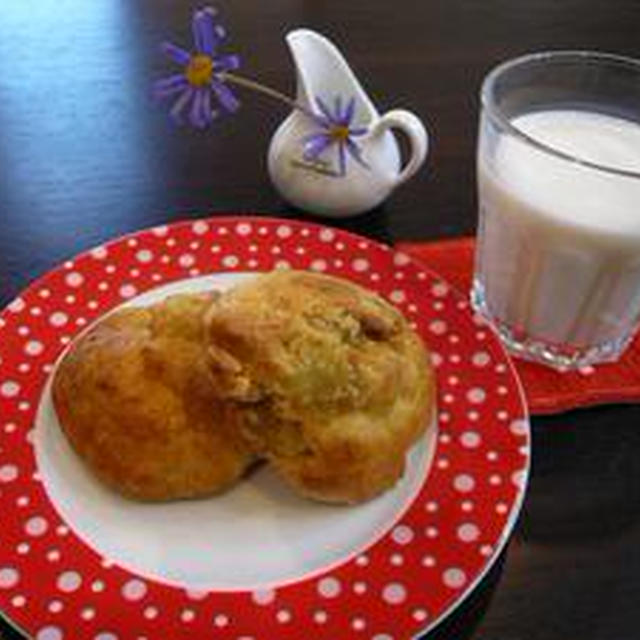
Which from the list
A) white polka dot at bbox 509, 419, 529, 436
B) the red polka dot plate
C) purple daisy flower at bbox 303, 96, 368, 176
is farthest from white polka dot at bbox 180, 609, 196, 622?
purple daisy flower at bbox 303, 96, 368, 176

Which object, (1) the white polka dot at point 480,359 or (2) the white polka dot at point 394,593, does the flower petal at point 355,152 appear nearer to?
(1) the white polka dot at point 480,359

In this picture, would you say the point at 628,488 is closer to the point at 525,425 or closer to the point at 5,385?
the point at 525,425

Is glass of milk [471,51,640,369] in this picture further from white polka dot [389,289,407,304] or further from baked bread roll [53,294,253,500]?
baked bread roll [53,294,253,500]

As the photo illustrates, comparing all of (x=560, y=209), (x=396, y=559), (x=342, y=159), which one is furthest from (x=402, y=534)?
(x=342, y=159)

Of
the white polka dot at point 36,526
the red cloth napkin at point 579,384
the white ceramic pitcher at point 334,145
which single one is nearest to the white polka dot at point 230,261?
the white ceramic pitcher at point 334,145

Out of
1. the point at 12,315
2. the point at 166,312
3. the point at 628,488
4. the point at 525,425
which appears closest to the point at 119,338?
the point at 166,312
